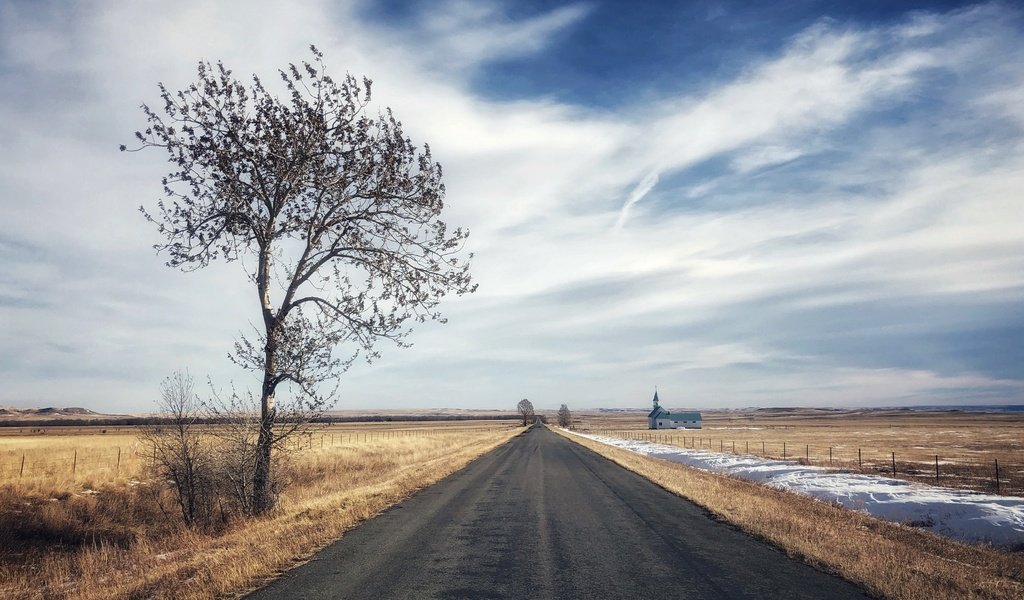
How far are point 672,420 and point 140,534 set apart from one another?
439ft

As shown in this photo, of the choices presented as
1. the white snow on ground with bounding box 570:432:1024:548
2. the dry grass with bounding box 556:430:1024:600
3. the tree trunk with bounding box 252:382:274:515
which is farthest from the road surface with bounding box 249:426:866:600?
the white snow on ground with bounding box 570:432:1024:548

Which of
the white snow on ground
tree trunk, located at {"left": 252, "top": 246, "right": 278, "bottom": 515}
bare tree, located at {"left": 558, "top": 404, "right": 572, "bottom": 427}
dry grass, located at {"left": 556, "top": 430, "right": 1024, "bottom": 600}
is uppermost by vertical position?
tree trunk, located at {"left": 252, "top": 246, "right": 278, "bottom": 515}

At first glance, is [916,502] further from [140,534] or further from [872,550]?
[140,534]

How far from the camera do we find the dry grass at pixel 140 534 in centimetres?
788

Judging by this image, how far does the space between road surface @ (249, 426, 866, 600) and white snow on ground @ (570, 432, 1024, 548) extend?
23.3 feet

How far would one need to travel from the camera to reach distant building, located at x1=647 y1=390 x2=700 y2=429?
135 m

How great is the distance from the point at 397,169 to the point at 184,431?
9.31 metres

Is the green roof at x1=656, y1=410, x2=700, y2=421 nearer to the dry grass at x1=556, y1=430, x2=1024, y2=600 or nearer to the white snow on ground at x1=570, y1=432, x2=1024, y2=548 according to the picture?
the white snow on ground at x1=570, y1=432, x2=1024, y2=548

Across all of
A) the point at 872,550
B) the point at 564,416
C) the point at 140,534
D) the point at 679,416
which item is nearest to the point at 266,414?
the point at 140,534

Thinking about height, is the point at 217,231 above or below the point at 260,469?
above

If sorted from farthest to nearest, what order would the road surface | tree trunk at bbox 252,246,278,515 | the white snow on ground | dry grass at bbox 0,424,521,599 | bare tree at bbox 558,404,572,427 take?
1. bare tree at bbox 558,404,572,427
2. the white snow on ground
3. tree trunk at bbox 252,246,278,515
4. dry grass at bbox 0,424,521,599
5. the road surface

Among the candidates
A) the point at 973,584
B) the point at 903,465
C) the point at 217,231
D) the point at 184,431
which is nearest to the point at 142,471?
the point at 184,431

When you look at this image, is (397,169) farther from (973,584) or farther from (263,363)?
(973,584)

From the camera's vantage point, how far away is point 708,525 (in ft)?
37.1
